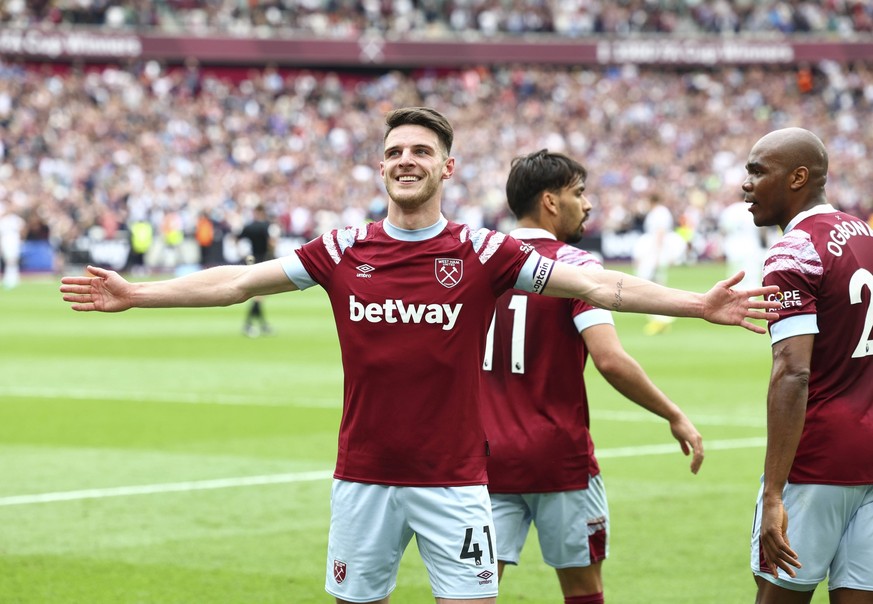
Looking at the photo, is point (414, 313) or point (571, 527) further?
point (571, 527)

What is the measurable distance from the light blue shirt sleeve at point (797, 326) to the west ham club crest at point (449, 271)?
1145 mm

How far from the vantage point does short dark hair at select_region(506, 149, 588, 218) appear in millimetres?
6039

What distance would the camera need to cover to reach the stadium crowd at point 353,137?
44594 mm

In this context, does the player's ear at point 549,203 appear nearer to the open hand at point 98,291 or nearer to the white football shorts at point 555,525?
the white football shorts at point 555,525

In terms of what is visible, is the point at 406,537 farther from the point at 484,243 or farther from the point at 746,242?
the point at 746,242

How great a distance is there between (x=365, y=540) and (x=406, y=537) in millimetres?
178

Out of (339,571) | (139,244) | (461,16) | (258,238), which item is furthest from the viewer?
(461,16)

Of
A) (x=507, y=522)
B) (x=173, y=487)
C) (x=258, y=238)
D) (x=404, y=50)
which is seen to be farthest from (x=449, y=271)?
(x=404, y=50)

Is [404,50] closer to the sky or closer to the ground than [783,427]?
closer to the sky

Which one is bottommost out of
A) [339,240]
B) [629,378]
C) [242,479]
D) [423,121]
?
[242,479]

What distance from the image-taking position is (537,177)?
6.05 m

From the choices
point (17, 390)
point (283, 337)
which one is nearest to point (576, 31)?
point (283, 337)

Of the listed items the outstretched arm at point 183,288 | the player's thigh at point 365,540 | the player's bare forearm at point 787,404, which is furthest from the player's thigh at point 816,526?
the outstretched arm at point 183,288

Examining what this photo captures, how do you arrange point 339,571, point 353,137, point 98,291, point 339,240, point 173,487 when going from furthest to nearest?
1. point 353,137
2. point 173,487
3. point 98,291
4. point 339,240
5. point 339,571
